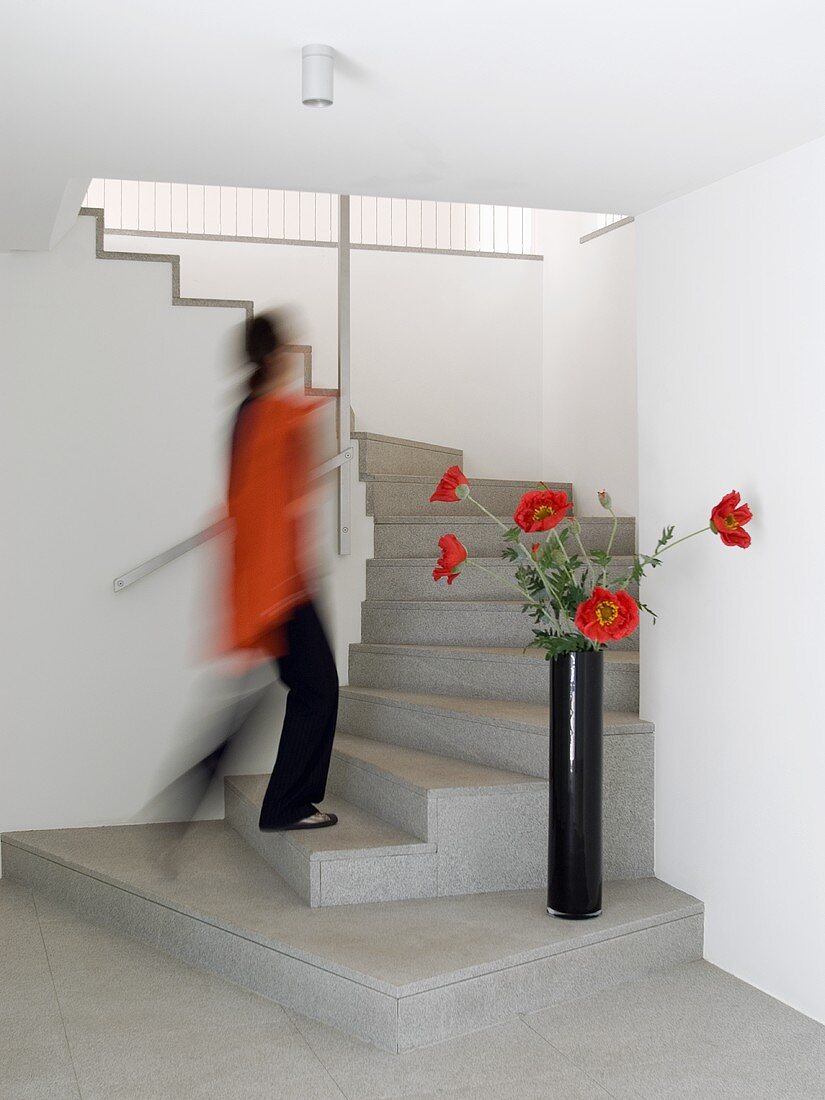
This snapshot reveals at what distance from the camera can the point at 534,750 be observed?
10.9ft

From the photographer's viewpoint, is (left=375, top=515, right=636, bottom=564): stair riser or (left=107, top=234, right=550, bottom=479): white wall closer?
(left=375, top=515, right=636, bottom=564): stair riser

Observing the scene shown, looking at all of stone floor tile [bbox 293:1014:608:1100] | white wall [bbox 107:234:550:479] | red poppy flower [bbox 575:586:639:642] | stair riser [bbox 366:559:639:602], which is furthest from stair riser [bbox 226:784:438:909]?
white wall [bbox 107:234:550:479]

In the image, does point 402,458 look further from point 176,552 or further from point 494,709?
→ point 494,709

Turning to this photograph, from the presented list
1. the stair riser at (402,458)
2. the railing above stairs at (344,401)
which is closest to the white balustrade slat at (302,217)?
the railing above stairs at (344,401)

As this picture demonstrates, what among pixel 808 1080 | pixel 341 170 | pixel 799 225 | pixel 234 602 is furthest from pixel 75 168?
pixel 808 1080

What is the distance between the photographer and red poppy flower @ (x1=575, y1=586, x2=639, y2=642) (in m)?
2.68

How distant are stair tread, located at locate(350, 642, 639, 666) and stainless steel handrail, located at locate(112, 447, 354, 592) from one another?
69 cm

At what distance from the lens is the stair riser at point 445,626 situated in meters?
4.16

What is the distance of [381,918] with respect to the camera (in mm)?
2916

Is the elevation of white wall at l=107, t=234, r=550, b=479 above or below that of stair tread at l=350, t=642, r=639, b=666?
above

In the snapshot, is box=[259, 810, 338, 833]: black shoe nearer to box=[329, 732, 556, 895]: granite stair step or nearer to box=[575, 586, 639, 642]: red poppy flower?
box=[329, 732, 556, 895]: granite stair step

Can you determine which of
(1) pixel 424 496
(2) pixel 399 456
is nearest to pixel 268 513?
(1) pixel 424 496

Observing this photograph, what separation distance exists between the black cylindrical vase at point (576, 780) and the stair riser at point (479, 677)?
0.63 meters

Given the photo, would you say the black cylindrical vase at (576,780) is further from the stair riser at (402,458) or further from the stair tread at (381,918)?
the stair riser at (402,458)
